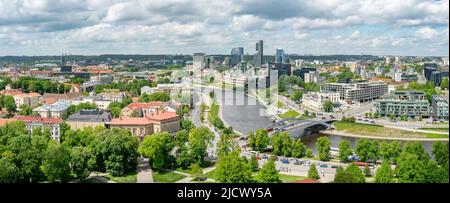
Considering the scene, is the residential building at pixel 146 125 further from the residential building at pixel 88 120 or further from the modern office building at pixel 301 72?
the modern office building at pixel 301 72

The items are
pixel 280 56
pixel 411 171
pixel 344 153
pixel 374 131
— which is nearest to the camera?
pixel 411 171

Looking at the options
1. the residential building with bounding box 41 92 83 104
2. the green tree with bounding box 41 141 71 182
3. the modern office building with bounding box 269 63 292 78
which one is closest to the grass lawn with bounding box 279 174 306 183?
the green tree with bounding box 41 141 71 182

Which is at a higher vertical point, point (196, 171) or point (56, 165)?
point (56, 165)

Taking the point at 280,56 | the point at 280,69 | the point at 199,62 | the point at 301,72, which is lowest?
the point at 301,72

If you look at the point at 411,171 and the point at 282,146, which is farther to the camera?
the point at 282,146

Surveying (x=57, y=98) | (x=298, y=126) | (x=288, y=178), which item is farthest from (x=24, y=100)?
(x=288, y=178)

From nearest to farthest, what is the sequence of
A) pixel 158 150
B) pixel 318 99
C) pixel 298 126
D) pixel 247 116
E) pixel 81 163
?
pixel 81 163
pixel 158 150
pixel 298 126
pixel 247 116
pixel 318 99

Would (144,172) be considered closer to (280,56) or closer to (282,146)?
(282,146)
